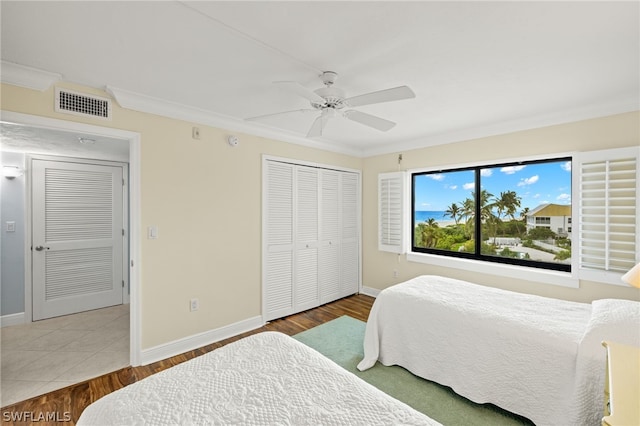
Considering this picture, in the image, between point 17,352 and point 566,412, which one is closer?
point 566,412

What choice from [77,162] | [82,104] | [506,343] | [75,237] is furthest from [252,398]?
[77,162]

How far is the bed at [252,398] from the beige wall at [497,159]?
2712mm

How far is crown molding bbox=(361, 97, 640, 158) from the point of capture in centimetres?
249

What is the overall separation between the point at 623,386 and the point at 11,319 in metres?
5.55

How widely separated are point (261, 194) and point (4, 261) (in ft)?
11.0

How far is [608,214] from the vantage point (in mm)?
2486

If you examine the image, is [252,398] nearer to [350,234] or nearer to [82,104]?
[82,104]

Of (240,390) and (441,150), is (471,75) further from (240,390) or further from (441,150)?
(240,390)

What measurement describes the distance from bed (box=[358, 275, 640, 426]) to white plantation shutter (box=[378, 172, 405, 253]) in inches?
57.4

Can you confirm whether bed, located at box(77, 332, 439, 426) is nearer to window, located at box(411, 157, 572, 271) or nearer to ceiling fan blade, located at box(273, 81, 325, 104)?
ceiling fan blade, located at box(273, 81, 325, 104)

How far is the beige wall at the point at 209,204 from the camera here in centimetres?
251

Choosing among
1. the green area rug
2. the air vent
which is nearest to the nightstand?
the green area rug

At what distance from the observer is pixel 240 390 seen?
3.94 feet

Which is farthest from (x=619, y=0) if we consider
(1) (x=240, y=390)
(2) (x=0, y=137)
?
(2) (x=0, y=137)
